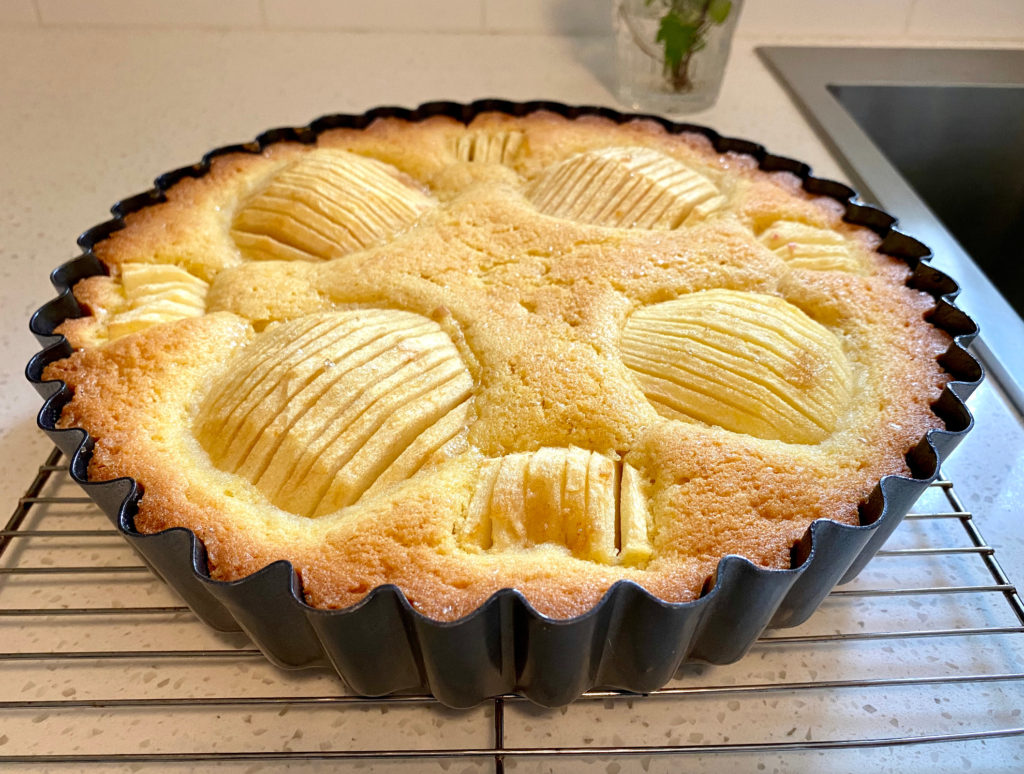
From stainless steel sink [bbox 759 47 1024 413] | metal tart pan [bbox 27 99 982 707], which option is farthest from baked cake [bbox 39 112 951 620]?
stainless steel sink [bbox 759 47 1024 413]

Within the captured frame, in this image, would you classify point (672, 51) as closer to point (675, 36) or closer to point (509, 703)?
point (675, 36)

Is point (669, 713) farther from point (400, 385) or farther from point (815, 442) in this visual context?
point (400, 385)

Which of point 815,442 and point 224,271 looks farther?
point 224,271

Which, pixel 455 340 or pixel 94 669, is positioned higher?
pixel 455 340

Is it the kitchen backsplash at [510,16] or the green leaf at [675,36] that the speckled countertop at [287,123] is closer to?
the kitchen backsplash at [510,16]

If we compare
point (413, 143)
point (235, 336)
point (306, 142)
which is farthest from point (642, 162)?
point (235, 336)

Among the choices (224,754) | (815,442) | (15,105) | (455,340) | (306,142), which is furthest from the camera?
(15,105)
